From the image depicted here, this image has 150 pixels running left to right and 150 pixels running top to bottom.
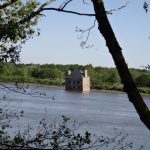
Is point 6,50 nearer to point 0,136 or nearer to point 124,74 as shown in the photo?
point 0,136

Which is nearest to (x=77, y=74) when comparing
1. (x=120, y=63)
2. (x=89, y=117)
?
(x=89, y=117)

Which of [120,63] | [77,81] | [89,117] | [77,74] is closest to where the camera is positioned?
[120,63]

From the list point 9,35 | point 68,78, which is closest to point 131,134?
point 9,35

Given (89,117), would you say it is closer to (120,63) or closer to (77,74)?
(120,63)

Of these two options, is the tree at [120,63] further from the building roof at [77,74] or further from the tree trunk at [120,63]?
the building roof at [77,74]

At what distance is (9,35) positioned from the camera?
3938 mm

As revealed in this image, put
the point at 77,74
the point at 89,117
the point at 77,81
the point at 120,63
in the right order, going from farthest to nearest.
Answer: the point at 77,74 → the point at 77,81 → the point at 89,117 → the point at 120,63

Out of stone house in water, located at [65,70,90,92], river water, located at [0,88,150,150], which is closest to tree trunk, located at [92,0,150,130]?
river water, located at [0,88,150,150]

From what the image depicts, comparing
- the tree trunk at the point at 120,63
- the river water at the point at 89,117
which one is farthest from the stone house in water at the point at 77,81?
the tree trunk at the point at 120,63

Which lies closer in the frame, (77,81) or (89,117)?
(89,117)

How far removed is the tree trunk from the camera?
266cm

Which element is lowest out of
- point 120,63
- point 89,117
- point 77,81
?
point 89,117

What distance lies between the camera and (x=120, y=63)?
273 centimetres

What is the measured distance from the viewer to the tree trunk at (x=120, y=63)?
2.66 meters
